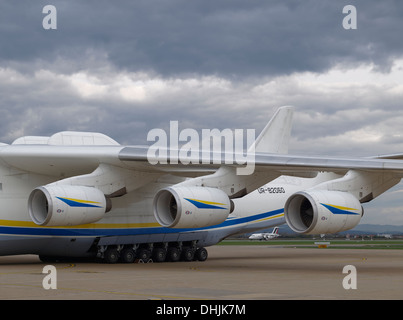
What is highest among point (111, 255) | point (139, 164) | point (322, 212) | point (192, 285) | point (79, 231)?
point (139, 164)

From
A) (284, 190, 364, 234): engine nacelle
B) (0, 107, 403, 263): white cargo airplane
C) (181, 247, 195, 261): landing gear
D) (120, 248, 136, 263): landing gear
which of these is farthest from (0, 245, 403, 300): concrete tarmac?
(181, 247, 195, 261): landing gear

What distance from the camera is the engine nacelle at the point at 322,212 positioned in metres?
16.2

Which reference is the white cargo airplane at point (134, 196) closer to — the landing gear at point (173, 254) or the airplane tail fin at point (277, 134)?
the landing gear at point (173, 254)

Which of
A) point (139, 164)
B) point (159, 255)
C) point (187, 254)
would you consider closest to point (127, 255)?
point (159, 255)

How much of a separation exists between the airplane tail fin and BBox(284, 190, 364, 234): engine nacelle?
785 cm

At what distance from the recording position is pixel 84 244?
20016 millimetres

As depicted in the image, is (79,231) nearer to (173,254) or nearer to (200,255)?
(173,254)

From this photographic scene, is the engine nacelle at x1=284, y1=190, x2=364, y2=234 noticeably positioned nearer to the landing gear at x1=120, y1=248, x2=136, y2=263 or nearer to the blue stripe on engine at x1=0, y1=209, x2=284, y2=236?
the blue stripe on engine at x1=0, y1=209, x2=284, y2=236

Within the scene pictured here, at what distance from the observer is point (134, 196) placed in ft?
68.7

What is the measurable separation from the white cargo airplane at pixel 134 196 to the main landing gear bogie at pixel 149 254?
33 mm

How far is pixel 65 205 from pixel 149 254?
5103 millimetres

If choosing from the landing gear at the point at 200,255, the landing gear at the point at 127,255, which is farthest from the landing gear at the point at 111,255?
the landing gear at the point at 200,255

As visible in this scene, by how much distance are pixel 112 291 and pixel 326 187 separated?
24.2ft
